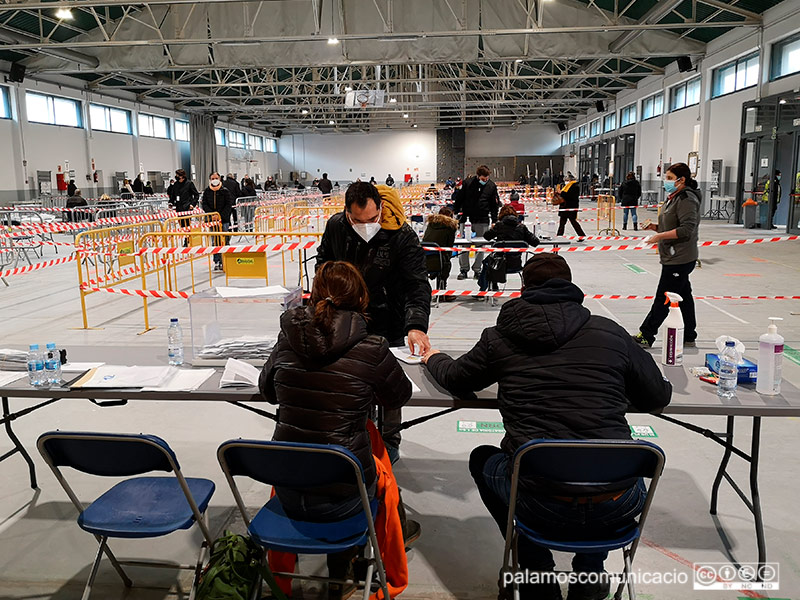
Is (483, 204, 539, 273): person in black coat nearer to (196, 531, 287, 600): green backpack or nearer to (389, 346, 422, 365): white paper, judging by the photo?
(389, 346, 422, 365): white paper

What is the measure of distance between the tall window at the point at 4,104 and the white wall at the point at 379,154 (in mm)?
28176

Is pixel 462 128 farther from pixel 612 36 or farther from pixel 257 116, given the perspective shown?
pixel 612 36

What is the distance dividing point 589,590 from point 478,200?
833 cm

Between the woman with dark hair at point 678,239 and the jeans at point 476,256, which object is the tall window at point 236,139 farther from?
the woman with dark hair at point 678,239

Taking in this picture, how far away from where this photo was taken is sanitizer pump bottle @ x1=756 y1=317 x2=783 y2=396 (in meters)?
2.82

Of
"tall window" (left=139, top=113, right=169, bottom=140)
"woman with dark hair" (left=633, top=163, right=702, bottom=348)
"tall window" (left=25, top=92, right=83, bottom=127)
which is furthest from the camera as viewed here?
"tall window" (left=139, top=113, right=169, bottom=140)

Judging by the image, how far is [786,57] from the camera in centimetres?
1681

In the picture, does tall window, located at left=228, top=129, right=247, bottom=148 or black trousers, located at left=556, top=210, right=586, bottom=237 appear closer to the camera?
black trousers, located at left=556, top=210, right=586, bottom=237

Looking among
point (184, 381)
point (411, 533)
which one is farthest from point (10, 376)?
point (411, 533)

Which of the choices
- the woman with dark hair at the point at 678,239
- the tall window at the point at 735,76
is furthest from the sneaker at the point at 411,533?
the tall window at the point at 735,76

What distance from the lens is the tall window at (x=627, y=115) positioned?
103 feet

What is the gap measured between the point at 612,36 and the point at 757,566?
18.1 meters

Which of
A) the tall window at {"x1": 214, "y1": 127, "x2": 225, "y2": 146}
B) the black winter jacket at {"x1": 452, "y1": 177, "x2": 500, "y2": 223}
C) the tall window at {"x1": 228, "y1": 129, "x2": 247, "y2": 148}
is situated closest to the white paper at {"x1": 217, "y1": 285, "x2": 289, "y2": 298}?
the black winter jacket at {"x1": 452, "y1": 177, "x2": 500, "y2": 223}

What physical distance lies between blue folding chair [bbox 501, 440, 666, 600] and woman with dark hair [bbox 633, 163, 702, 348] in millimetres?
3810
